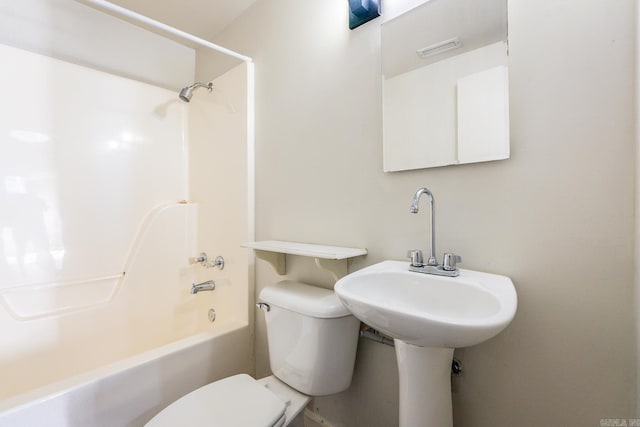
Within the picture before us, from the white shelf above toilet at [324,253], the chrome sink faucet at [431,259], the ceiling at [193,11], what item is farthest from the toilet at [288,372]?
the ceiling at [193,11]

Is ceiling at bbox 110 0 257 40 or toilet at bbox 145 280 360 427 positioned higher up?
ceiling at bbox 110 0 257 40

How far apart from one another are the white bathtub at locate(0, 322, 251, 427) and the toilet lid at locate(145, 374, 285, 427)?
28cm

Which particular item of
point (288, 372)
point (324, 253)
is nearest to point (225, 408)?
point (288, 372)

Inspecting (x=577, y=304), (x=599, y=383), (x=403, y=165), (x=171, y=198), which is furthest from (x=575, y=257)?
(x=171, y=198)

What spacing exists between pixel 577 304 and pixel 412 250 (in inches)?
18.2

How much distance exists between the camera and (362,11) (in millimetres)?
1151

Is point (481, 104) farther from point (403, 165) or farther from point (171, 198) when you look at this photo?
point (171, 198)

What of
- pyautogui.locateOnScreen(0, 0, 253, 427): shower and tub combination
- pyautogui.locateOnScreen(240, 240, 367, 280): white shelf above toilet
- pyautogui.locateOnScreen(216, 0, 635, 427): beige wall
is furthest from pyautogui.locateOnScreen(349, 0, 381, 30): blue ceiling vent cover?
pyautogui.locateOnScreen(240, 240, 367, 280): white shelf above toilet

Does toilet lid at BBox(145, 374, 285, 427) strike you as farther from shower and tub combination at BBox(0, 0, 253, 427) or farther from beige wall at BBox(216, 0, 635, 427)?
beige wall at BBox(216, 0, 635, 427)

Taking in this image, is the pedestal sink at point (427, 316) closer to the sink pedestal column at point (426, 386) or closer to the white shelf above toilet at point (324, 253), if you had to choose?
the sink pedestal column at point (426, 386)

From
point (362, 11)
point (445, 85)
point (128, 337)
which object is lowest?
point (128, 337)

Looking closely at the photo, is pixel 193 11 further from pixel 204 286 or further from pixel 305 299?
pixel 305 299

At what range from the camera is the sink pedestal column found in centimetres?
84

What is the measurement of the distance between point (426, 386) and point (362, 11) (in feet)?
4.41
